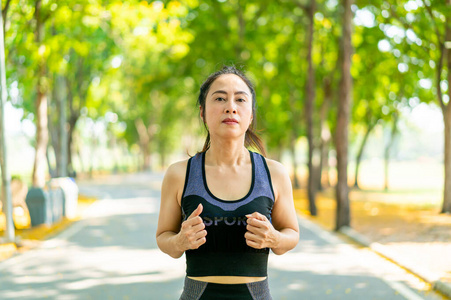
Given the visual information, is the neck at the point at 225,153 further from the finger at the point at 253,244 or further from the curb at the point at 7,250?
the curb at the point at 7,250

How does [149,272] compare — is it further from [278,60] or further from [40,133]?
[278,60]

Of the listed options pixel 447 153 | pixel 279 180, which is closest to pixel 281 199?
pixel 279 180

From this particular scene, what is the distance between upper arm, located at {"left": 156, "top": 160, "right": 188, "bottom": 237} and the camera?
230 centimetres

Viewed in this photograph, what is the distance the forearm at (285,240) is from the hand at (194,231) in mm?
311

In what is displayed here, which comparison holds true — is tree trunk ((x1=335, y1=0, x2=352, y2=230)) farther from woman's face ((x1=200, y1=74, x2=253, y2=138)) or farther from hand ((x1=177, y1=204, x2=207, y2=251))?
hand ((x1=177, y1=204, x2=207, y2=251))

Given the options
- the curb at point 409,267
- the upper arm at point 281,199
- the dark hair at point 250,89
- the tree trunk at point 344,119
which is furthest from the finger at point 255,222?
the tree trunk at point 344,119

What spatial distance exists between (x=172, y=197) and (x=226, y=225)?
0.96 feet

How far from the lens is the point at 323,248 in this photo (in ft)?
34.1

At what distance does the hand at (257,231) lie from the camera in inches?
80.6

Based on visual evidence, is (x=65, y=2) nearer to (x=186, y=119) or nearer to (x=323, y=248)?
(x=323, y=248)

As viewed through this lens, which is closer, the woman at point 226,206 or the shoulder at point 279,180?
the woman at point 226,206

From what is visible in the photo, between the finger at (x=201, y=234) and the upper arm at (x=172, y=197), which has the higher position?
the upper arm at (x=172, y=197)

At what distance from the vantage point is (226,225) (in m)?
2.14

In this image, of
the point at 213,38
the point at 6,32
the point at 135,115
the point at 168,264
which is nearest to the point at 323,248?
the point at 168,264
